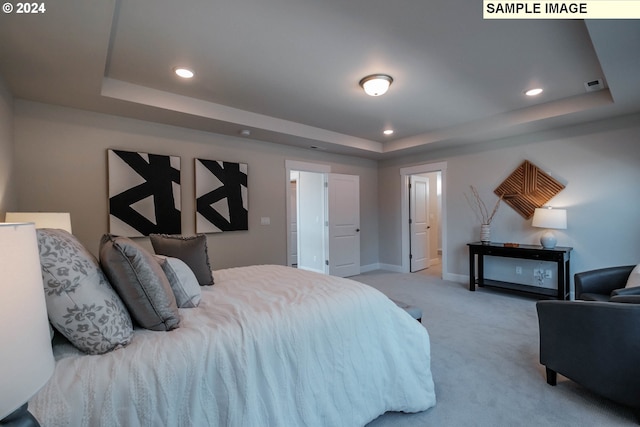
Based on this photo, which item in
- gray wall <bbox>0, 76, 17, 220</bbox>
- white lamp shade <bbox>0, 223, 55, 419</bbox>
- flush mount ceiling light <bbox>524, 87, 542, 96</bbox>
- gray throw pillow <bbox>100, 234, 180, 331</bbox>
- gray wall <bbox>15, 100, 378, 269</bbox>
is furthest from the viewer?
flush mount ceiling light <bbox>524, 87, 542, 96</bbox>

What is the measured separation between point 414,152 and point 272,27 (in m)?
4.09

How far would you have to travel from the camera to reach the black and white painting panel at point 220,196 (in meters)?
3.86

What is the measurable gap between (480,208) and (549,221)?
1.10m

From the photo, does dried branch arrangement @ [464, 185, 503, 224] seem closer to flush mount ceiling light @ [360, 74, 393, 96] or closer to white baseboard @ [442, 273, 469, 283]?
white baseboard @ [442, 273, 469, 283]

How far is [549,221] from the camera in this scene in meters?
3.89

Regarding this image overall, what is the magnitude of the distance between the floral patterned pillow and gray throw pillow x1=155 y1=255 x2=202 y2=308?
0.44 m

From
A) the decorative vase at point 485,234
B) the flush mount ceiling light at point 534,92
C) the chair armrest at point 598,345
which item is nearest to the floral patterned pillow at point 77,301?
the chair armrest at point 598,345

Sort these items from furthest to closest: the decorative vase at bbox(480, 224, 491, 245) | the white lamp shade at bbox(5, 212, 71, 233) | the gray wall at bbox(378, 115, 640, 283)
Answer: the decorative vase at bbox(480, 224, 491, 245) → the gray wall at bbox(378, 115, 640, 283) → the white lamp shade at bbox(5, 212, 71, 233)

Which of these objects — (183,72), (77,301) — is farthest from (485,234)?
(77,301)

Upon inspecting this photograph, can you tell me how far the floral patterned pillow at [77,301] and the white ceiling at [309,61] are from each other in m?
1.40

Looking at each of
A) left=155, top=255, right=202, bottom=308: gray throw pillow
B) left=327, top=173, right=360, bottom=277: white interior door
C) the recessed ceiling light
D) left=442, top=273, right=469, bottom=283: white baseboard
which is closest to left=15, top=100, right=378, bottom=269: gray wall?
left=327, top=173, right=360, bottom=277: white interior door

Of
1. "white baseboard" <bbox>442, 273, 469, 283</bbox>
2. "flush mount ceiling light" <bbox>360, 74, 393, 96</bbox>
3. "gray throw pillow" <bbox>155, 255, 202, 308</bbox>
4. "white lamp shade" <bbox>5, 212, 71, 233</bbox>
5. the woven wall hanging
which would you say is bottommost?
"white baseboard" <bbox>442, 273, 469, 283</bbox>

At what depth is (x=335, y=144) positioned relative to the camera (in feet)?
16.0

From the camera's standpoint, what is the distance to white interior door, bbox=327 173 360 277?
5555mm
